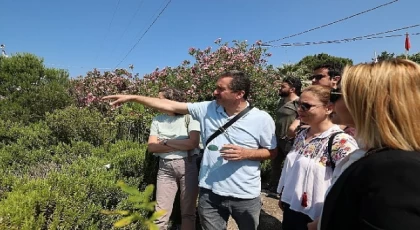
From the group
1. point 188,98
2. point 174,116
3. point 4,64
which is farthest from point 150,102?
point 4,64

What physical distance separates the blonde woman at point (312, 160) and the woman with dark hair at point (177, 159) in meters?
1.06

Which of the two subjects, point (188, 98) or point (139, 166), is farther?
point (188, 98)

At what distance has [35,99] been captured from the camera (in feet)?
27.9

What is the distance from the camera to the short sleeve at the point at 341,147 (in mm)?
1930

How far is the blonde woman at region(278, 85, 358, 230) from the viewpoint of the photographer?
6.58ft

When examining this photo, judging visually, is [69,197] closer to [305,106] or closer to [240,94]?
[240,94]

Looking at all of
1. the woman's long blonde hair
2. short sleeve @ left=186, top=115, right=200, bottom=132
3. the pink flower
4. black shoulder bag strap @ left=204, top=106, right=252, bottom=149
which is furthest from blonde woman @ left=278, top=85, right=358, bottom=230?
the pink flower

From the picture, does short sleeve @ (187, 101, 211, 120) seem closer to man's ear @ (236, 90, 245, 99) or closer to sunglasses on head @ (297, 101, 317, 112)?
man's ear @ (236, 90, 245, 99)

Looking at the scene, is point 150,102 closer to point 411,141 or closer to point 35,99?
point 411,141

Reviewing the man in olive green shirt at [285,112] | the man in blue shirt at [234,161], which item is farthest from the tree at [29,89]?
the man in blue shirt at [234,161]

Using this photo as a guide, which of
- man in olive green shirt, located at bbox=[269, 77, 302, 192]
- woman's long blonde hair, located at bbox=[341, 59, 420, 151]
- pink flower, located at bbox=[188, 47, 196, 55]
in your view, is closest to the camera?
woman's long blonde hair, located at bbox=[341, 59, 420, 151]

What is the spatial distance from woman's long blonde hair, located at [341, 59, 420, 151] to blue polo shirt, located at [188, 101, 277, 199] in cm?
139

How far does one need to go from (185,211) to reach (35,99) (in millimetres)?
7089

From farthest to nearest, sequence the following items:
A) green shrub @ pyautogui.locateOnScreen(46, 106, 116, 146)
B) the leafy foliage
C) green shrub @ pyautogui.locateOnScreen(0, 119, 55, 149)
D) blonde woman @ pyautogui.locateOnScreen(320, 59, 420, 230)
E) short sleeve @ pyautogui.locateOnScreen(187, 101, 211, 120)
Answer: green shrub @ pyautogui.locateOnScreen(46, 106, 116, 146) → green shrub @ pyautogui.locateOnScreen(0, 119, 55, 149) → short sleeve @ pyautogui.locateOnScreen(187, 101, 211, 120) → blonde woman @ pyautogui.locateOnScreen(320, 59, 420, 230) → the leafy foliage
